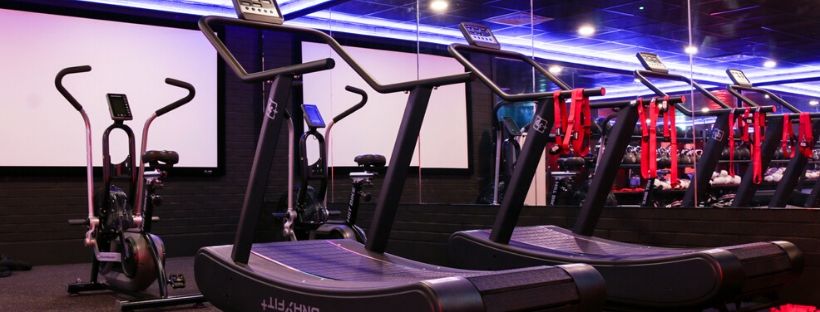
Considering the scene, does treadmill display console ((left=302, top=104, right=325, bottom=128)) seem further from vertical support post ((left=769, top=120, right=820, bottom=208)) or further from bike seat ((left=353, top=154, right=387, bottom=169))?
vertical support post ((left=769, top=120, right=820, bottom=208))

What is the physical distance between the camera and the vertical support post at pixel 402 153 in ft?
12.6

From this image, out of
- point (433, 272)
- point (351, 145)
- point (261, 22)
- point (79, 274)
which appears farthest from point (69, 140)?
point (433, 272)

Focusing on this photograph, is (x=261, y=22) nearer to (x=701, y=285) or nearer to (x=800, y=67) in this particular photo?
(x=701, y=285)

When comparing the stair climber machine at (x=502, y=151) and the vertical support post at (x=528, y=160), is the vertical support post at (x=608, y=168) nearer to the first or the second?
the vertical support post at (x=528, y=160)

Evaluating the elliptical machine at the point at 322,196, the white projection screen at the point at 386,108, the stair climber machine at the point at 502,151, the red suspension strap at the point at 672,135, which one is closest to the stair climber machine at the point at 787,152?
the red suspension strap at the point at 672,135

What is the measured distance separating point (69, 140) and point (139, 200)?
310cm

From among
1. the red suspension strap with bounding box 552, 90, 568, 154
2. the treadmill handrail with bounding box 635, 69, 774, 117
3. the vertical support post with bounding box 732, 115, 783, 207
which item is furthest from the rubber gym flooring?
the vertical support post with bounding box 732, 115, 783, 207

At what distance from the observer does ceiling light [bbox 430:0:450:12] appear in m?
7.25

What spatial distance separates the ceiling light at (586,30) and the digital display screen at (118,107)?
360cm

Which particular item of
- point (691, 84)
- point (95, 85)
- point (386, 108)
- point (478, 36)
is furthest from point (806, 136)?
point (95, 85)

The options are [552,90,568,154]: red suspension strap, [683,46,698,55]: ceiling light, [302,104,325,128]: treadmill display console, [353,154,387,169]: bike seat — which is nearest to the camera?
[552,90,568,154]: red suspension strap

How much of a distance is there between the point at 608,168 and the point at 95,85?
17.8ft

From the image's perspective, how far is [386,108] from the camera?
822cm

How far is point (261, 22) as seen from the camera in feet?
13.6
